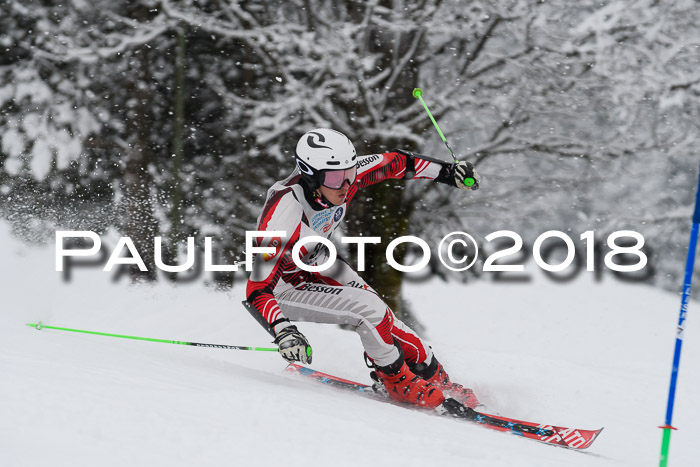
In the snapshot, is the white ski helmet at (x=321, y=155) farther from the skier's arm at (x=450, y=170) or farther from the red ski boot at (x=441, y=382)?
the red ski boot at (x=441, y=382)

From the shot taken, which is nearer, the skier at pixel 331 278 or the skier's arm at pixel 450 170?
the skier at pixel 331 278

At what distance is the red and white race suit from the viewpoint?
12.5ft

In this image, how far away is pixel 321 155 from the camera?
12.9 feet

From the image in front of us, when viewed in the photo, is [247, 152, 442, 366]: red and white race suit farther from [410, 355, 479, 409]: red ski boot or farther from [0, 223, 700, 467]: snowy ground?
[0, 223, 700, 467]: snowy ground

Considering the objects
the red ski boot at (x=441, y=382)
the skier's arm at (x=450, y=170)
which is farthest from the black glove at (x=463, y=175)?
the red ski boot at (x=441, y=382)

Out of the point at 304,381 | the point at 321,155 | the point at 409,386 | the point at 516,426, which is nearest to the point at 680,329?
the point at 516,426

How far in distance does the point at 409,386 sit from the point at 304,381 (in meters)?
0.71

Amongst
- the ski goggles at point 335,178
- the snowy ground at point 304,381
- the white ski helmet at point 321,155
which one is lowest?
the snowy ground at point 304,381

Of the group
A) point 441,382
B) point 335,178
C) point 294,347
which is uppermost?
point 335,178

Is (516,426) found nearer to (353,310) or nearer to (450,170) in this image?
(353,310)

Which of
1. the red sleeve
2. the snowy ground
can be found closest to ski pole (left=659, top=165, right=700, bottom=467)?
the snowy ground

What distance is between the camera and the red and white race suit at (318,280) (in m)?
3.82

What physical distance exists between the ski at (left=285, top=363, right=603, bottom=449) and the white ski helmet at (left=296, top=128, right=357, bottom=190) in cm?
156

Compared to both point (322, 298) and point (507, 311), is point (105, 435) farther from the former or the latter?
point (507, 311)
